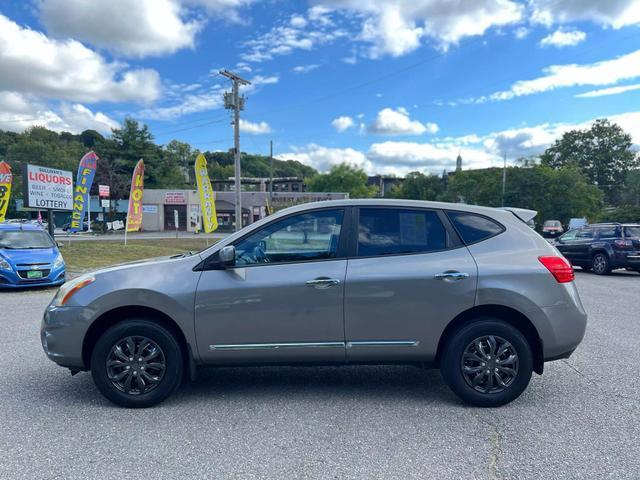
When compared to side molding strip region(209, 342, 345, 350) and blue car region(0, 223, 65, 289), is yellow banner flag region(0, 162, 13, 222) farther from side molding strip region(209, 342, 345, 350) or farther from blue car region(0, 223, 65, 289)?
side molding strip region(209, 342, 345, 350)

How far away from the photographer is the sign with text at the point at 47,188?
14.8 m

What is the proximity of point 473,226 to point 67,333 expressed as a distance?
12.2 feet

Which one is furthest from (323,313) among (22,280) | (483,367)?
(22,280)

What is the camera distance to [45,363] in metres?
4.90

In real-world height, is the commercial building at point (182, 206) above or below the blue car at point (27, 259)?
above

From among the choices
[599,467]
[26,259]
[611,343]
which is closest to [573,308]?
[599,467]

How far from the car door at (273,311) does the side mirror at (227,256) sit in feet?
0.26

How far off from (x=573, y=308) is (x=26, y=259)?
11.1m

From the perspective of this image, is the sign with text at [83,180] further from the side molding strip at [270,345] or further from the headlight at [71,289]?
the side molding strip at [270,345]

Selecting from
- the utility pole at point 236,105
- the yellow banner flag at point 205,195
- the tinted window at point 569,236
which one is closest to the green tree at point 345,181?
the utility pole at point 236,105

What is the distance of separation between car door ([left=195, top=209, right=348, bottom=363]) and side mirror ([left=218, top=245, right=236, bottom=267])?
0.08 metres

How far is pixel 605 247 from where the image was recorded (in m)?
13.7

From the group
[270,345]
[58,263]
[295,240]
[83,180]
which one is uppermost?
[83,180]

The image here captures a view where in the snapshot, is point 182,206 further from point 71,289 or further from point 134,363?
point 134,363
